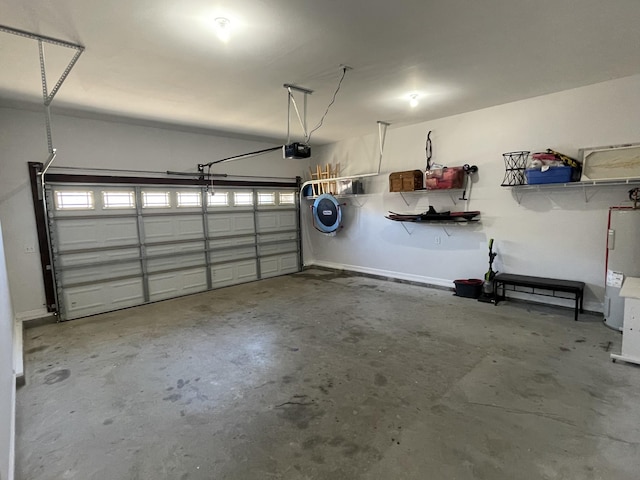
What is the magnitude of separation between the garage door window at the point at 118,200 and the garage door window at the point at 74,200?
182 mm

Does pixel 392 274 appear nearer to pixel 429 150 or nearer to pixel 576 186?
pixel 429 150

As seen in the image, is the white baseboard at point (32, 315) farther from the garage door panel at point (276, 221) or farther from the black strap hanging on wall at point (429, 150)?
the black strap hanging on wall at point (429, 150)

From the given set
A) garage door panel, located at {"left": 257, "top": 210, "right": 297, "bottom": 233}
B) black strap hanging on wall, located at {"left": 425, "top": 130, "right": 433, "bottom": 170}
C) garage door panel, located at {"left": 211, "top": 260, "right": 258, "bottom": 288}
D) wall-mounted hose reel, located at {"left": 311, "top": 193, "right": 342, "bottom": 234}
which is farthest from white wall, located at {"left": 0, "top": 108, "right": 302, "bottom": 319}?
black strap hanging on wall, located at {"left": 425, "top": 130, "right": 433, "bottom": 170}

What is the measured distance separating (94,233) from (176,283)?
1553 mm

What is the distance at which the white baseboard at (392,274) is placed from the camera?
5.74 m

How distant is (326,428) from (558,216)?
422 centimetres

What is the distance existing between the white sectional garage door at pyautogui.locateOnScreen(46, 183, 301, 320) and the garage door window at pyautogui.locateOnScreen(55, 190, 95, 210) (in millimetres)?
12

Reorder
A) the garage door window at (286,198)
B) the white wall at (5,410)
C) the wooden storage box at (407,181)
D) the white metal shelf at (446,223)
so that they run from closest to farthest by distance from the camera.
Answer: the white wall at (5,410)
the white metal shelf at (446,223)
the wooden storage box at (407,181)
the garage door window at (286,198)

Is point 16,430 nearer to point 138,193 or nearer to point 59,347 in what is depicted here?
point 59,347

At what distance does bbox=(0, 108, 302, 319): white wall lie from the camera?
4297 mm

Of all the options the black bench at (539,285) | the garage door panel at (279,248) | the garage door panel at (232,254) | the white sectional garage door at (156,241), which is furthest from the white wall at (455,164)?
the garage door panel at (279,248)

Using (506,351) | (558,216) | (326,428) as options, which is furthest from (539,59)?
(326,428)

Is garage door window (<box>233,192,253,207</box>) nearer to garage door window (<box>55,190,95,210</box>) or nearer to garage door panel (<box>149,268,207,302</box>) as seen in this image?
garage door panel (<box>149,268,207,302</box>)

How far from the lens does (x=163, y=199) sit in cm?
570
